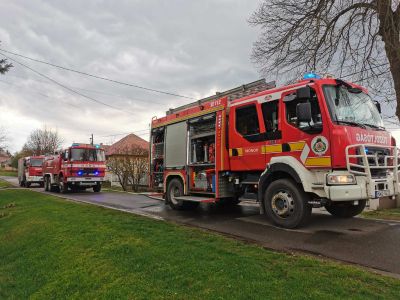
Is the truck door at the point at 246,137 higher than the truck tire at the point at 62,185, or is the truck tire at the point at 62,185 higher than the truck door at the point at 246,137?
the truck door at the point at 246,137

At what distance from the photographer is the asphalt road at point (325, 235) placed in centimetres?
532

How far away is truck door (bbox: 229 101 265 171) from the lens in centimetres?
809

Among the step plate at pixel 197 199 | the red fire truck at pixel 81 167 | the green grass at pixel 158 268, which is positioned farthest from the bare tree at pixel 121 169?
the green grass at pixel 158 268

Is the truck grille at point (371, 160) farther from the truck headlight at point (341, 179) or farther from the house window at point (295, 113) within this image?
the house window at point (295, 113)

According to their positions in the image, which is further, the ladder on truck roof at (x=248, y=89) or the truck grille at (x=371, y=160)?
the ladder on truck roof at (x=248, y=89)

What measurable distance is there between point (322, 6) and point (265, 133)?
20.0ft

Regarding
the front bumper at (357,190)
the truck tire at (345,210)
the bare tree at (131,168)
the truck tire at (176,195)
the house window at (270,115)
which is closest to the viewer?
the front bumper at (357,190)

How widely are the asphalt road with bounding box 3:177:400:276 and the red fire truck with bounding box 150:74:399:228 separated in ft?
1.47

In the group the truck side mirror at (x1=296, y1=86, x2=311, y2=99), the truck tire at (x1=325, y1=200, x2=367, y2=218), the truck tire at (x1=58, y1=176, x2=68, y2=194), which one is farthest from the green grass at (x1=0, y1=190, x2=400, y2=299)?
the truck tire at (x1=58, y1=176, x2=68, y2=194)

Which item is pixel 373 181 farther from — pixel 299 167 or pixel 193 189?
pixel 193 189

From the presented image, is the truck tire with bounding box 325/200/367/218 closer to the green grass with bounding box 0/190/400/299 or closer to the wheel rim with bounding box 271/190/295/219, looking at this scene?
the wheel rim with bounding box 271/190/295/219

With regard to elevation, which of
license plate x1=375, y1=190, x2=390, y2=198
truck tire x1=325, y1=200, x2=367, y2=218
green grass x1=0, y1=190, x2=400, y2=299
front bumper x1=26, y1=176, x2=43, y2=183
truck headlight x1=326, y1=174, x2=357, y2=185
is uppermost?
front bumper x1=26, y1=176, x2=43, y2=183

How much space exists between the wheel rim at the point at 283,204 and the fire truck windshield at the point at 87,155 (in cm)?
1566

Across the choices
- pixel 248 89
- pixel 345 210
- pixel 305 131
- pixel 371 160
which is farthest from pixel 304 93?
pixel 345 210
